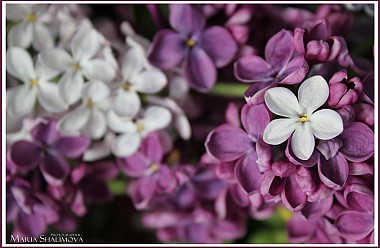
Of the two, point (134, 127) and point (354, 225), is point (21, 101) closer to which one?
point (134, 127)

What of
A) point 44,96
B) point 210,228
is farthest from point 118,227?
point 44,96

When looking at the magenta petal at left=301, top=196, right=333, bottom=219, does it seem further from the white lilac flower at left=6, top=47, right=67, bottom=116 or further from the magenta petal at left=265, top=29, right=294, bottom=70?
the white lilac flower at left=6, top=47, right=67, bottom=116

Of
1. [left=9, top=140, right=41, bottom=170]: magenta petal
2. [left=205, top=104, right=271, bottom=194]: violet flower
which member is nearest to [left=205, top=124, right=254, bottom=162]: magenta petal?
[left=205, top=104, right=271, bottom=194]: violet flower

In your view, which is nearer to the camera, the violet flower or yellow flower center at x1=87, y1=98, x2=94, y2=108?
the violet flower

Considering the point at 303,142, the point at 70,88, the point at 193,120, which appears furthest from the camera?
the point at 193,120

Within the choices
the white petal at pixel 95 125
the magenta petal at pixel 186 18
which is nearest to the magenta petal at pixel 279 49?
the magenta petal at pixel 186 18

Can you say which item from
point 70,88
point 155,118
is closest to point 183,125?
point 155,118

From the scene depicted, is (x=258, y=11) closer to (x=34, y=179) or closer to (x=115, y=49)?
(x=115, y=49)
